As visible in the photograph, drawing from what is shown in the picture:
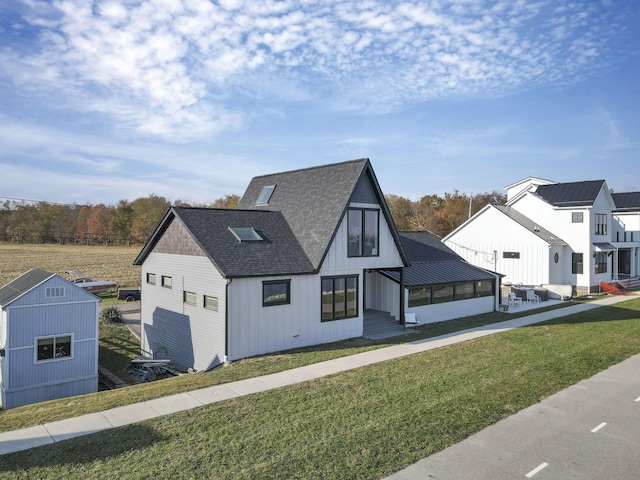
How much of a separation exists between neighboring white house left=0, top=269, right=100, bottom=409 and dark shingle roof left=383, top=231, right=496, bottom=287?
39.8 feet

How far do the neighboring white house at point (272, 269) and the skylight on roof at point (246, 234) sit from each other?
0.06 metres

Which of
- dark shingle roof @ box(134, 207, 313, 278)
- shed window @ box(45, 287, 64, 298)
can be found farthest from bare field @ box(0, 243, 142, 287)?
dark shingle roof @ box(134, 207, 313, 278)

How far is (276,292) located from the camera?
15.3 metres

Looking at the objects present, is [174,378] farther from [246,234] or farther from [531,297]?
[531,297]

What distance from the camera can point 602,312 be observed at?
2289cm

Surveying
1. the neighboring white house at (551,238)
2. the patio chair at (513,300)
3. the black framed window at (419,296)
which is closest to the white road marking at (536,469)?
the black framed window at (419,296)

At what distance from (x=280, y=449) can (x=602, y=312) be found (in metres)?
21.2

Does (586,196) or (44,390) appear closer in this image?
(44,390)

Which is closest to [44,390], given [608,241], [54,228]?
[608,241]

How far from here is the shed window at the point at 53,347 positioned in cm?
1484

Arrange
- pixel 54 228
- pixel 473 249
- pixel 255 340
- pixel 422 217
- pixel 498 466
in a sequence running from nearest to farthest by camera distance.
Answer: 1. pixel 498 466
2. pixel 255 340
3. pixel 473 249
4. pixel 422 217
5. pixel 54 228

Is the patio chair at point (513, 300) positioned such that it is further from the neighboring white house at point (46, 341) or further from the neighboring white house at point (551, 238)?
the neighboring white house at point (46, 341)

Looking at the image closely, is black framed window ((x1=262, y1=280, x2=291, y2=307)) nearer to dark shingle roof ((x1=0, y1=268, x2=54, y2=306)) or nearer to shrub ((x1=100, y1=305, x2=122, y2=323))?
dark shingle roof ((x1=0, y1=268, x2=54, y2=306))

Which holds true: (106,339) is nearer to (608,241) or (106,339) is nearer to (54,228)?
(608,241)
